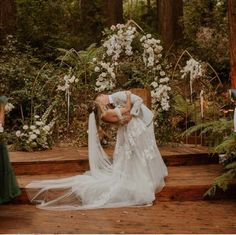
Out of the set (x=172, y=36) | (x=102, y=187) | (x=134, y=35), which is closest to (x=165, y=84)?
(x=134, y=35)

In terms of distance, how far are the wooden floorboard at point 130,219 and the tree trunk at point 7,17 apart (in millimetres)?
9335

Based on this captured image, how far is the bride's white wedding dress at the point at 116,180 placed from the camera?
660 centimetres

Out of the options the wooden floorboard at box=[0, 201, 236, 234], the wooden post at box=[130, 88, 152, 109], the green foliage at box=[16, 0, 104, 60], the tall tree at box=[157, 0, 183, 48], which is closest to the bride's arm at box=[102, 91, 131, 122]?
the wooden floorboard at box=[0, 201, 236, 234]

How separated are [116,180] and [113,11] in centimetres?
1178

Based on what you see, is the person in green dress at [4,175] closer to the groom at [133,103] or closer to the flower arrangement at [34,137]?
the groom at [133,103]

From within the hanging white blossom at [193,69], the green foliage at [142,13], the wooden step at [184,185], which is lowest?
the wooden step at [184,185]

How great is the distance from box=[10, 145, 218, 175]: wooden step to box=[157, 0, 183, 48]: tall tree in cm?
761

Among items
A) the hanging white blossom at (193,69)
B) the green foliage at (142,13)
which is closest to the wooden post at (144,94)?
the hanging white blossom at (193,69)

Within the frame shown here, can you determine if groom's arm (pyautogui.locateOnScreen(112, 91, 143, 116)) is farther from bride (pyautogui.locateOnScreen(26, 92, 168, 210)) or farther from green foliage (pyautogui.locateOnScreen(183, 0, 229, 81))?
green foliage (pyautogui.locateOnScreen(183, 0, 229, 81))

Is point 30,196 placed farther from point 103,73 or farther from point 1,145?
point 103,73

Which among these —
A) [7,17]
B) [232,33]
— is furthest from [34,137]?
[7,17]

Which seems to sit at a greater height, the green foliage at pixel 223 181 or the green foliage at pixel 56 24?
the green foliage at pixel 56 24

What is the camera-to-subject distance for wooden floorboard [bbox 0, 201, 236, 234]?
5457 millimetres

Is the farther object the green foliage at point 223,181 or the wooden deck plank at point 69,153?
the wooden deck plank at point 69,153
